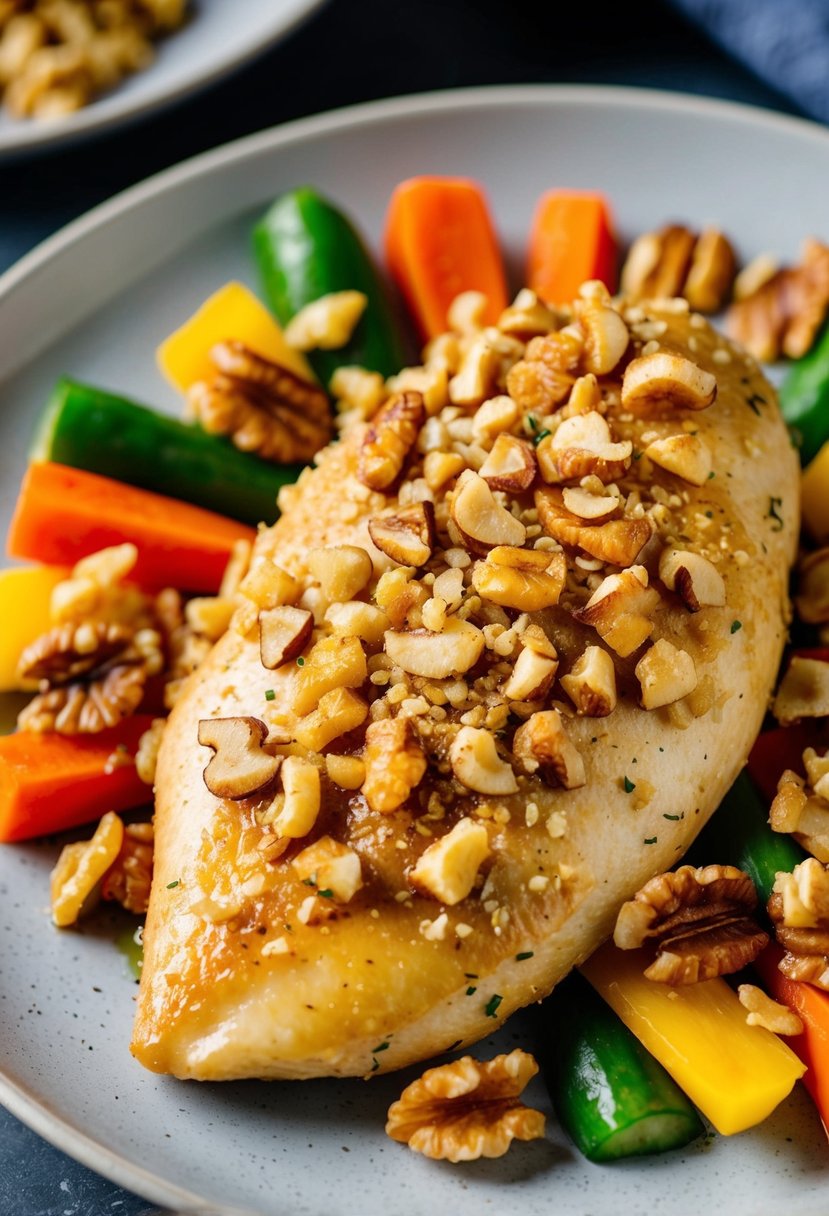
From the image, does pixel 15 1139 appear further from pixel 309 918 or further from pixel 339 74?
pixel 339 74

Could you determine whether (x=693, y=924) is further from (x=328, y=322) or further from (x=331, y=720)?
(x=328, y=322)

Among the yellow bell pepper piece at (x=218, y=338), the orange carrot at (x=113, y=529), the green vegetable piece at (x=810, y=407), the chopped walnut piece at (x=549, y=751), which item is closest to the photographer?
the chopped walnut piece at (x=549, y=751)

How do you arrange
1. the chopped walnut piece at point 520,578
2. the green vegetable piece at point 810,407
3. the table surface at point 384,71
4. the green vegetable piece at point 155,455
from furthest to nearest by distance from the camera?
1. the table surface at point 384,71
2. the green vegetable piece at point 810,407
3. the green vegetable piece at point 155,455
4. the chopped walnut piece at point 520,578

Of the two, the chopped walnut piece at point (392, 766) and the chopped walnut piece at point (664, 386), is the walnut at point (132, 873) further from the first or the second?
the chopped walnut piece at point (664, 386)

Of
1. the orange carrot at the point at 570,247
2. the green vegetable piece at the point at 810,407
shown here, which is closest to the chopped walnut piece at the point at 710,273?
the orange carrot at the point at 570,247

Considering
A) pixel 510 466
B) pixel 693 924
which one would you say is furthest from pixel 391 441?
pixel 693 924
